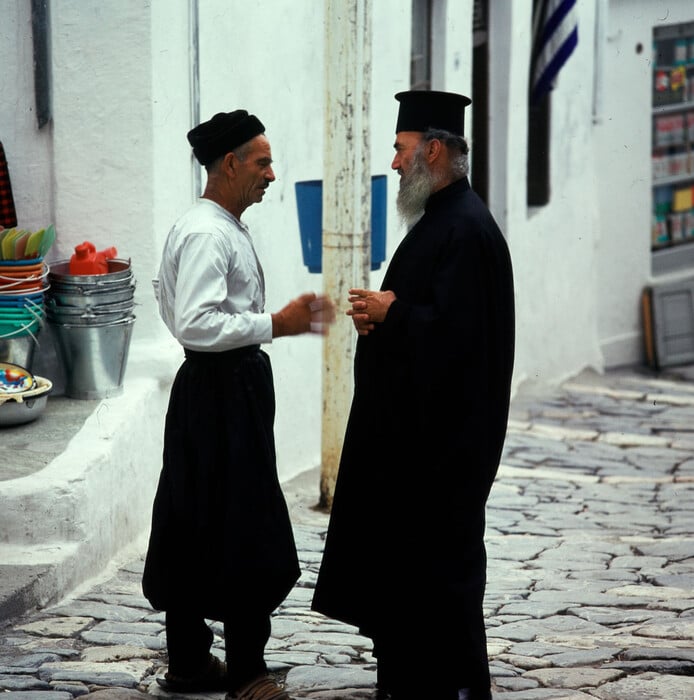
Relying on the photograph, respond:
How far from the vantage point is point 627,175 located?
537 inches

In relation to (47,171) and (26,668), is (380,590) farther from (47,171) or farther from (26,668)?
(47,171)

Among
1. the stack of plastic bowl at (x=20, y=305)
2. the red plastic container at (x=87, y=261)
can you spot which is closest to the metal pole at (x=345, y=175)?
the red plastic container at (x=87, y=261)

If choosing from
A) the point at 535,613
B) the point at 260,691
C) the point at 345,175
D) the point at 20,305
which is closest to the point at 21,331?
the point at 20,305

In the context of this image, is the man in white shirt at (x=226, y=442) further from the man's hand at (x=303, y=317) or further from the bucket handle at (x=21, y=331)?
the bucket handle at (x=21, y=331)

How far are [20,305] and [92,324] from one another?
1.07 feet

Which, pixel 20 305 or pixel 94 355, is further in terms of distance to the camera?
pixel 94 355

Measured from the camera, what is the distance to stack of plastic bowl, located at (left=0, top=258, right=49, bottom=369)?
20.3 feet

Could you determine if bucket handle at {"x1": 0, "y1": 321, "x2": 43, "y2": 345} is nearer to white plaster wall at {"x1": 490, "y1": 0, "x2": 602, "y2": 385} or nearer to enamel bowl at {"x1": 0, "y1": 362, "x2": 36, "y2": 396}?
enamel bowl at {"x1": 0, "y1": 362, "x2": 36, "y2": 396}

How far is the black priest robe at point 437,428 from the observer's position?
4.46m

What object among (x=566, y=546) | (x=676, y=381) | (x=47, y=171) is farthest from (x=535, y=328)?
(x=47, y=171)

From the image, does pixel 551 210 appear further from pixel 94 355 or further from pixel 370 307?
pixel 370 307

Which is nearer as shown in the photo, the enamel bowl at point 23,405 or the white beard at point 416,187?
the white beard at point 416,187

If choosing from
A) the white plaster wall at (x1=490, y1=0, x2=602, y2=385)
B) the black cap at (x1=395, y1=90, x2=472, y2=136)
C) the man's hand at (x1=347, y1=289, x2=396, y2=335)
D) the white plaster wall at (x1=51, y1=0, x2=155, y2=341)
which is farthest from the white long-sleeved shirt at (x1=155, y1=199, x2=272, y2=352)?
the white plaster wall at (x1=490, y1=0, x2=602, y2=385)

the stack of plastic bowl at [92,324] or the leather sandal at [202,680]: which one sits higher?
the stack of plastic bowl at [92,324]
